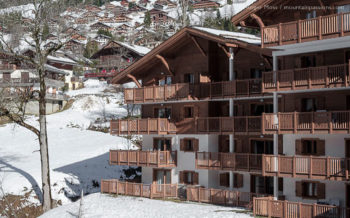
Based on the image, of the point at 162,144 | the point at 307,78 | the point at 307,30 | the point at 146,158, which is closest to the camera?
the point at 307,30

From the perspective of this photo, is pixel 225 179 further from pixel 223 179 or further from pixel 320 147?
pixel 320 147

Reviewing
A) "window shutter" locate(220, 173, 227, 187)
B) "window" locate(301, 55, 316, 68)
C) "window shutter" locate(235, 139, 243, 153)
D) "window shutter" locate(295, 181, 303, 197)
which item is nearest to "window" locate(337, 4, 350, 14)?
"window" locate(301, 55, 316, 68)

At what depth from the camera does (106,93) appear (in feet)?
249

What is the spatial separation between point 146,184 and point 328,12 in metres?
15.0

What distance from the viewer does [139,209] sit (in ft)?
101

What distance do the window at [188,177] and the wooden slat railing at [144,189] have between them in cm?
151

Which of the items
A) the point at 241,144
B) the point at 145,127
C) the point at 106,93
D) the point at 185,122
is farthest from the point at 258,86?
the point at 106,93

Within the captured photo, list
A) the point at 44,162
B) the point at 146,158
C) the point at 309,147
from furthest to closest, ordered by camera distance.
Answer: the point at 44,162 → the point at 146,158 → the point at 309,147

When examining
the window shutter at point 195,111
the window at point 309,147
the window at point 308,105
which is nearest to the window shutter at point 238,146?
the window shutter at point 195,111

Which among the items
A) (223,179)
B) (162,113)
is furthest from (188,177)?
(162,113)

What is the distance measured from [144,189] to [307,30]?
14470mm

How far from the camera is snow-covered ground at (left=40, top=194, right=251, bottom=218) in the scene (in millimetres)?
28281

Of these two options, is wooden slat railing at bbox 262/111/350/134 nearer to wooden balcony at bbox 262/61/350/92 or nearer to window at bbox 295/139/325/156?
wooden balcony at bbox 262/61/350/92

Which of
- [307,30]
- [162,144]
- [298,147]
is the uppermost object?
[307,30]
